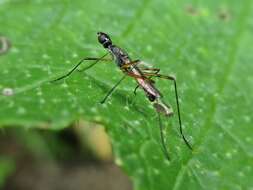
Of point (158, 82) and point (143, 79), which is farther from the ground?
point (143, 79)

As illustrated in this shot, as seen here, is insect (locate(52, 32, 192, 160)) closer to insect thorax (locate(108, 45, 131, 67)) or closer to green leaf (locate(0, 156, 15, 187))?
insect thorax (locate(108, 45, 131, 67))

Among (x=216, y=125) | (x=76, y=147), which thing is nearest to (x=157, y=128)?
(x=216, y=125)

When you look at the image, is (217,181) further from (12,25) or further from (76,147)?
(76,147)

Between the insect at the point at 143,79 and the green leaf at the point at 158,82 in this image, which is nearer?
the green leaf at the point at 158,82

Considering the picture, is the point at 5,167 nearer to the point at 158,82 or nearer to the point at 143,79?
the point at 158,82

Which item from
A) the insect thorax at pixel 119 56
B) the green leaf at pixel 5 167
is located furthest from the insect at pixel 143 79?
the green leaf at pixel 5 167

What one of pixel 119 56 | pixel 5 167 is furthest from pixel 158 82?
pixel 5 167

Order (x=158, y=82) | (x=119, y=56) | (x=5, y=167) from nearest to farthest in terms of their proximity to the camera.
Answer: (x=119, y=56) → (x=158, y=82) → (x=5, y=167)

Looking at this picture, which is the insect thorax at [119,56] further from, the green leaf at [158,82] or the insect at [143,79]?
the green leaf at [158,82]

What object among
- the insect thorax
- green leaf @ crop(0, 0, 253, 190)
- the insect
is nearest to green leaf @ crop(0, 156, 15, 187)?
green leaf @ crop(0, 0, 253, 190)
